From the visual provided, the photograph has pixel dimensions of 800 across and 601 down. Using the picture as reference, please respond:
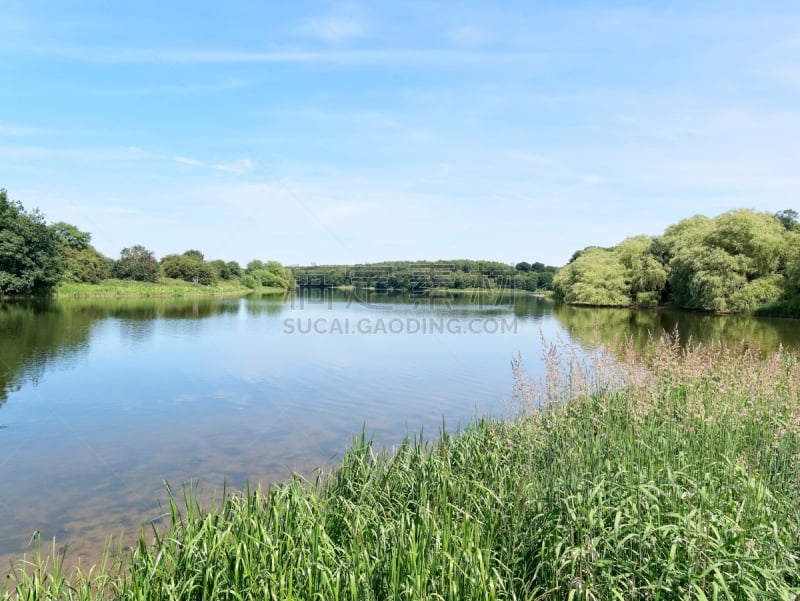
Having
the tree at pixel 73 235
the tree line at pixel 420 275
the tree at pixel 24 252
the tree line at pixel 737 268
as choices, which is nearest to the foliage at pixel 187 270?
the tree at pixel 73 235

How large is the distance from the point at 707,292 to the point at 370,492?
4996cm

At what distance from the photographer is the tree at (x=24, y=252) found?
4512 cm

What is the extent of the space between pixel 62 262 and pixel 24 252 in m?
10.1

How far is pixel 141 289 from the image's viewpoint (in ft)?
221

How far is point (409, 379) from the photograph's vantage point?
1753 centimetres

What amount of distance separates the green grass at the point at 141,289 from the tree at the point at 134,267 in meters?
1.90

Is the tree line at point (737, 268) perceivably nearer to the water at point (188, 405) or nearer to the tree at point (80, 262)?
the water at point (188, 405)

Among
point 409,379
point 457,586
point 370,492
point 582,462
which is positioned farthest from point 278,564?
point 409,379

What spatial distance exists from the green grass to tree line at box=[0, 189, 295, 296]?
4.73ft

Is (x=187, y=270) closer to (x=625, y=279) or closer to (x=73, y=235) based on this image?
(x=73, y=235)

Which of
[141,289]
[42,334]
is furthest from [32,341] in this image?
[141,289]

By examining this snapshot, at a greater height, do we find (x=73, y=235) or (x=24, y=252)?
(x=73, y=235)

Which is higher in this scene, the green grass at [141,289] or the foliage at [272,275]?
the foliage at [272,275]

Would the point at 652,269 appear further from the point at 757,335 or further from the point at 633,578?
the point at 633,578
